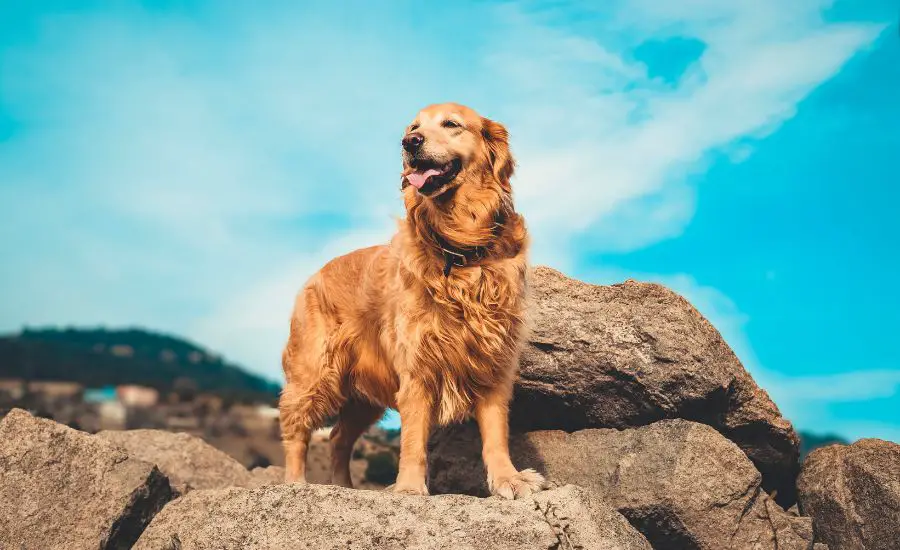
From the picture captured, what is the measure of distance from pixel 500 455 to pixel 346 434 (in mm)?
2282

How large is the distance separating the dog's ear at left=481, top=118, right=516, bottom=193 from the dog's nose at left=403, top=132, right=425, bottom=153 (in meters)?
0.56

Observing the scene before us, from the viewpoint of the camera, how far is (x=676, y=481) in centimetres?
584

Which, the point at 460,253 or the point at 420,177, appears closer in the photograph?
the point at 420,177

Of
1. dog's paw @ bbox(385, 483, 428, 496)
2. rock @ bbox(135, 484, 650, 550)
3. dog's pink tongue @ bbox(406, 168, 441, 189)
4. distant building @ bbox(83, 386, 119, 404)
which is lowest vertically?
rock @ bbox(135, 484, 650, 550)

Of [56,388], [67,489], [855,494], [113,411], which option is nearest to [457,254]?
[67,489]

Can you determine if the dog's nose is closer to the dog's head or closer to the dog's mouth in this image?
the dog's head

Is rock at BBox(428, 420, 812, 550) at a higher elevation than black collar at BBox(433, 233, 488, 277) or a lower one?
lower

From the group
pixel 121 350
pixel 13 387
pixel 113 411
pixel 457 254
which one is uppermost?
pixel 121 350

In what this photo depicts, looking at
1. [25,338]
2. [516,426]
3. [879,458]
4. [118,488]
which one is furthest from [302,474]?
[25,338]

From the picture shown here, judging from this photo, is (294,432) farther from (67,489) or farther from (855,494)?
(855,494)

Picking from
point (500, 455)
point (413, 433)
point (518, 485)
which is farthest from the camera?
point (413, 433)

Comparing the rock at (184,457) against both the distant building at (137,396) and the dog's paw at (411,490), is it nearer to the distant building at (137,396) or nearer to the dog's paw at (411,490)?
the dog's paw at (411,490)

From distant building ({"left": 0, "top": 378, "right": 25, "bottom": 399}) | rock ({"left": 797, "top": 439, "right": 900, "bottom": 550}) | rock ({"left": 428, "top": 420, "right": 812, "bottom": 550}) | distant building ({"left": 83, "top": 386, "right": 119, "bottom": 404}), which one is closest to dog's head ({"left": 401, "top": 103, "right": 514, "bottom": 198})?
rock ({"left": 428, "top": 420, "right": 812, "bottom": 550})

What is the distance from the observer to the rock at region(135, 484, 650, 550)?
13.7ft
